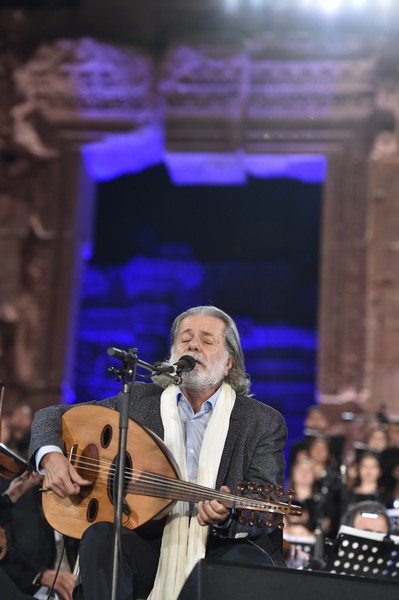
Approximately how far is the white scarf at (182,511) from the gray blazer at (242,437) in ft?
0.14

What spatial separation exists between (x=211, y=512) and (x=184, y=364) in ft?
1.91

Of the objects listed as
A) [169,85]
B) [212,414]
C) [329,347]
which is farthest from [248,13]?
[212,414]

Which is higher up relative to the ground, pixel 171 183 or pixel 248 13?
pixel 248 13

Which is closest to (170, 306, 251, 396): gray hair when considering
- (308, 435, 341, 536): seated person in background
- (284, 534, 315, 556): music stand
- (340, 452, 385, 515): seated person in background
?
(284, 534, 315, 556): music stand

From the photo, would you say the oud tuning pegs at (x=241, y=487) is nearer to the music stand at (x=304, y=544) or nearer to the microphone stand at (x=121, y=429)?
the microphone stand at (x=121, y=429)

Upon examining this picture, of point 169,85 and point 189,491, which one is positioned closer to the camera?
point 189,491

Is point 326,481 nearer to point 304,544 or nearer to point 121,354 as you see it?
point 304,544

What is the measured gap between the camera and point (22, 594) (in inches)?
144

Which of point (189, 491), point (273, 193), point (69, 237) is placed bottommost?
point (189, 491)

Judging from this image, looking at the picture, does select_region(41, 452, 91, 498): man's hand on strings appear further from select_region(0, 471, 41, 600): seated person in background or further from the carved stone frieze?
the carved stone frieze

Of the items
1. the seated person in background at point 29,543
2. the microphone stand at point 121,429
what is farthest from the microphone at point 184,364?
the seated person in background at point 29,543

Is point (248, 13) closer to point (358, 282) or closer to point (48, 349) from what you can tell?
point (358, 282)

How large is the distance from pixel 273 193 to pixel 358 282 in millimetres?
1696

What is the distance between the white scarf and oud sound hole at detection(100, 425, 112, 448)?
0.25 m
